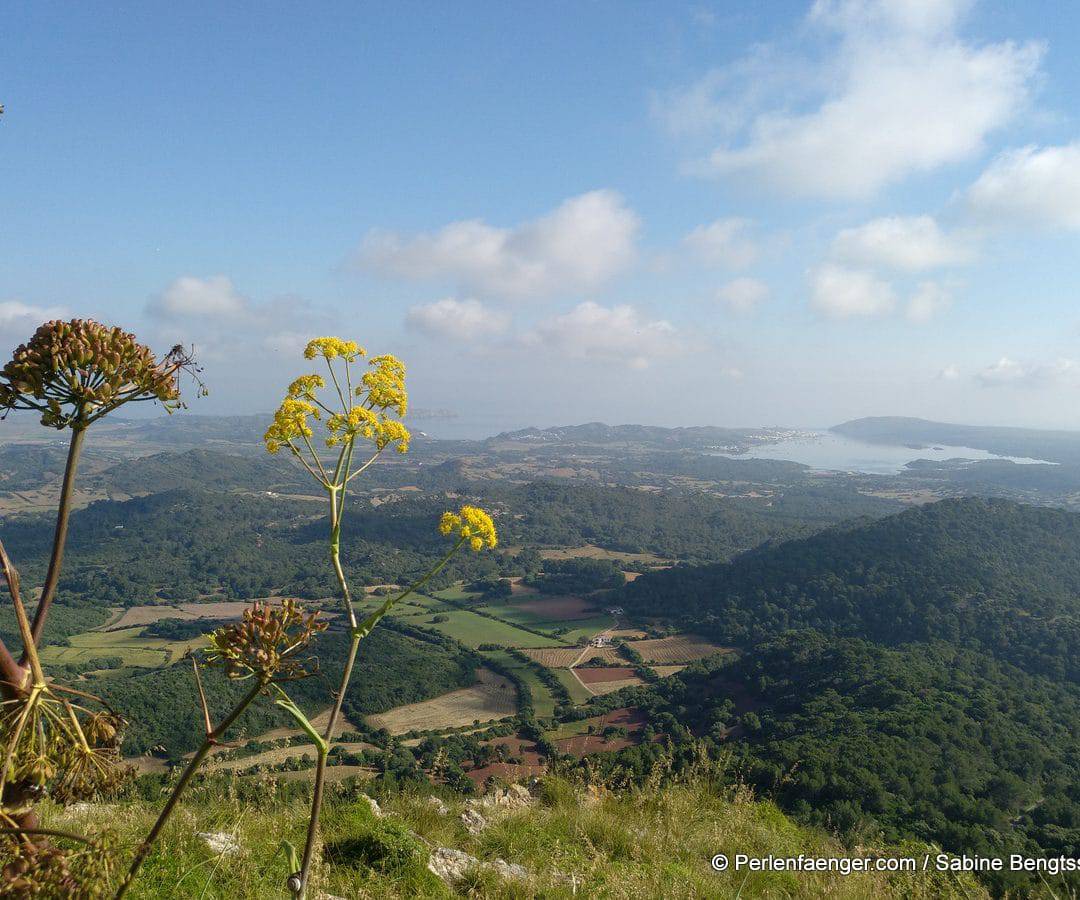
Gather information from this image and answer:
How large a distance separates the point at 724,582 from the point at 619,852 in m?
73.9

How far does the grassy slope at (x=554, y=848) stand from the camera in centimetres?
461

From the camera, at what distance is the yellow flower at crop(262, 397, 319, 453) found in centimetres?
305

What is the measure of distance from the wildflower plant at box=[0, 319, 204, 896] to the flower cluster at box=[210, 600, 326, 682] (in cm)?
35

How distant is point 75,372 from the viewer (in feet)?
6.40

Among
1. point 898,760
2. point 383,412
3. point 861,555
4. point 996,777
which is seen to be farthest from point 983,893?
point 861,555

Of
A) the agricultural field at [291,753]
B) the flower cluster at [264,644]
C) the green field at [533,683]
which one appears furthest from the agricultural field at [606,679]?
the flower cluster at [264,644]

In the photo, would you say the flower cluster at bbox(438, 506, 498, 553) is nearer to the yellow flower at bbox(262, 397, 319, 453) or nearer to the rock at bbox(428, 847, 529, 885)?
the yellow flower at bbox(262, 397, 319, 453)

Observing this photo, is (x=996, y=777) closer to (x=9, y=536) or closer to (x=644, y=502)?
(x=644, y=502)

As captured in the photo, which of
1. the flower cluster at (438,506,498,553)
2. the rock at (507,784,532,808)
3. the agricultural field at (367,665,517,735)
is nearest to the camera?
the flower cluster at (438,506,498,553)

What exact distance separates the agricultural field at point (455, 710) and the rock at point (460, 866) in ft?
124

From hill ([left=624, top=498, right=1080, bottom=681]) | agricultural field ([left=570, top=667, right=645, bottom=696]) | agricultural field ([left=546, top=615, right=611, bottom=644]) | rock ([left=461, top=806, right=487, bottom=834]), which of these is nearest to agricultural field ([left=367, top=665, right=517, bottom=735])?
agricultural field ([left=570, top=667, right=645, bottom=696])

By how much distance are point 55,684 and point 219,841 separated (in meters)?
4.50

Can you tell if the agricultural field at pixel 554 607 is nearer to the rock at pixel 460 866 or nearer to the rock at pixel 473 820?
the rock at pixel 473 820

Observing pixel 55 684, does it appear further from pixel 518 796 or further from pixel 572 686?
pixel 572 686
